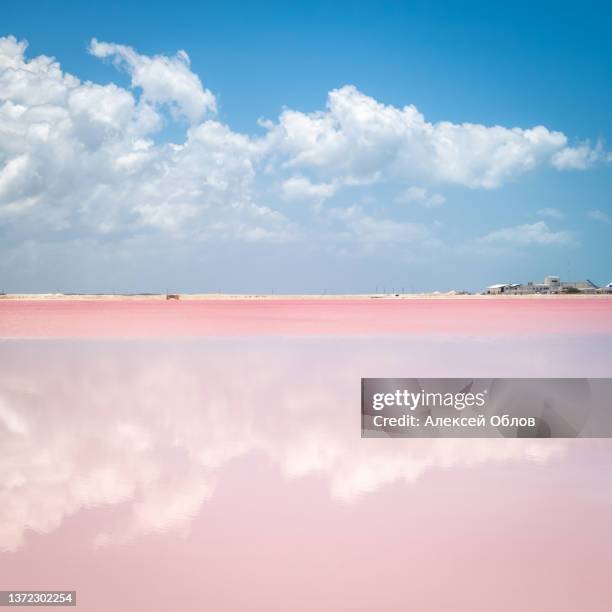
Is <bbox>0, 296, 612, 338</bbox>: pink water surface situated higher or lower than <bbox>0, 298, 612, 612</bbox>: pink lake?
higher

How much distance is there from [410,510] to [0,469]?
3.79 m

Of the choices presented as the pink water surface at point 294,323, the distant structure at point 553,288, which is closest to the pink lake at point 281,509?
the pink water surface at point 294,323

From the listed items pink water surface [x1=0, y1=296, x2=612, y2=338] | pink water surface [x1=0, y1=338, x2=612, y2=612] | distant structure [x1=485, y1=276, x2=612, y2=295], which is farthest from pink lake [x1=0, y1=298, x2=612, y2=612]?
distant structure [x1=485, y1=276, x2=612, y2=295]

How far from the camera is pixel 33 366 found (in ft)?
40.6

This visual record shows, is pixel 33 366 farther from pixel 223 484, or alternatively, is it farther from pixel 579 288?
pixel 579 288

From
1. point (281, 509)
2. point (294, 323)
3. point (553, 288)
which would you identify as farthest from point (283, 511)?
point (553, 288)

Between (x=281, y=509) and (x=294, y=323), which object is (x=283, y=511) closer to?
(x=281, y=509)

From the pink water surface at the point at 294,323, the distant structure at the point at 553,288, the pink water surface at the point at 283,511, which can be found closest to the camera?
the pink water surface at the point at 283,511

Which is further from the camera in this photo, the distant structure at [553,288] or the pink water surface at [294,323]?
the distant structure at [553,288]

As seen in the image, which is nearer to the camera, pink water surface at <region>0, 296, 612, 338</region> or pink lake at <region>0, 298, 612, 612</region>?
pink lake at <region>0, 298, 612, 612</region>

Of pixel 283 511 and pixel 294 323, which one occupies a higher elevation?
pixel 294 323

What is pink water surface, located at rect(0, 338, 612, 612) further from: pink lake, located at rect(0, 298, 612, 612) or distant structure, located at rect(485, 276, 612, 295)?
distant structure, located at rect(485, 276, 612, 295)

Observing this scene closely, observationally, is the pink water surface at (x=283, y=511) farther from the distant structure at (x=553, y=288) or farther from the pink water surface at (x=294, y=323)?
the distant structure at (x=553, y=288)

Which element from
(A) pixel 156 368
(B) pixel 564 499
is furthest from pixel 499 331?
(B) pixel 564 499
